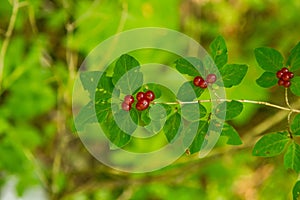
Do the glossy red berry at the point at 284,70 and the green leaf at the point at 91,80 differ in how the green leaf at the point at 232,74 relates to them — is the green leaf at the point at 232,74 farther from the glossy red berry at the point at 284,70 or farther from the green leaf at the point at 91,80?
the green leaf at the point at 91,80

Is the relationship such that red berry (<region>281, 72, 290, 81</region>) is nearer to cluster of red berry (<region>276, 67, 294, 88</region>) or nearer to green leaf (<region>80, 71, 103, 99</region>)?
cluster of red berry (<region>276, 67, 294, 88</region>)

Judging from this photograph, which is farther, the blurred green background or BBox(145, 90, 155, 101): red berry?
the blurred green background

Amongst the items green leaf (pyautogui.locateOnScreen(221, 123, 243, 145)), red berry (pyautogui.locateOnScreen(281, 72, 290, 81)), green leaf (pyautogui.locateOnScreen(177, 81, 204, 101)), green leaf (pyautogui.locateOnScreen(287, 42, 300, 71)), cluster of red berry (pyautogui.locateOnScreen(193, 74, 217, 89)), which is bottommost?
green leaf (pyautogui.locateOnScreen(221, 123, 243, 145))

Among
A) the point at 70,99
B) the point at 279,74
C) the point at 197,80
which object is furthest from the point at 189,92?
the point at 70,99

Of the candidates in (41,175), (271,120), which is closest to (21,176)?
(41,175)

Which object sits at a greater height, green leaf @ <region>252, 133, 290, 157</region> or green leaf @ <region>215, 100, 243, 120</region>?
green leaf @ <region>215, 100, 243, 120</region>

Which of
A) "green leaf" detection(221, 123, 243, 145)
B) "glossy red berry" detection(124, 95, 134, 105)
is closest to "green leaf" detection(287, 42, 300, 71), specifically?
"green leaf" detection(221, 123, 243, 145)
